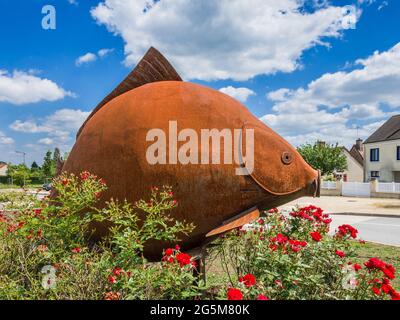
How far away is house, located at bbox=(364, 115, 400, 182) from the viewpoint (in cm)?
2889

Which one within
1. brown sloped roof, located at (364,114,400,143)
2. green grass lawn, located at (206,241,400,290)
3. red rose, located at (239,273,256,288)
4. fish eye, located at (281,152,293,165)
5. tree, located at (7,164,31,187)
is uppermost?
brown sloped roof, located at (364,114,400,143)

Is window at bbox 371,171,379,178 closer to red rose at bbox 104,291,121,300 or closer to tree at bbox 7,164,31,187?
tree at bbox 7,164,31,187

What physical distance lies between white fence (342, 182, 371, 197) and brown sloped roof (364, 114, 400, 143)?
7.45 m

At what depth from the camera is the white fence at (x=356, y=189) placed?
952 inches

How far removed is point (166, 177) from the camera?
313 centimetres

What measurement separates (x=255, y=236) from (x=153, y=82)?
216cm

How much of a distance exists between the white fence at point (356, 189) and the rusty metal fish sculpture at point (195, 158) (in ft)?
76.9

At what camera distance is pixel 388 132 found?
98.8 ft

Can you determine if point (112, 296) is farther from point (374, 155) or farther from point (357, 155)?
point (357, 155)

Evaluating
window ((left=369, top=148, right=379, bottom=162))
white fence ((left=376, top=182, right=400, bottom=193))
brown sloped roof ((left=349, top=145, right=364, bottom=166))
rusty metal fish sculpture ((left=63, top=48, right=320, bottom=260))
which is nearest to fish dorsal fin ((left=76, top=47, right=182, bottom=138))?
rusty metal fish sculpture ((left=63, top=48, right=320, bottom=260))

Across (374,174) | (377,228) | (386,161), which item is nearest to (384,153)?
(386,161)

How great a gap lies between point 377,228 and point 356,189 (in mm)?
15094

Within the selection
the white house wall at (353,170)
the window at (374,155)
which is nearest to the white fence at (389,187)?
the window at (374,155)

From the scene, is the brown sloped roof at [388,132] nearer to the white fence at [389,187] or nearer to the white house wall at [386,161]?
the white house wall at [386,161]
